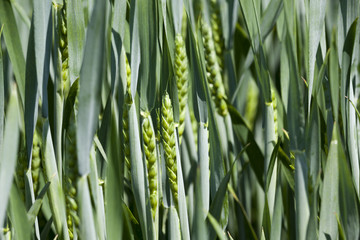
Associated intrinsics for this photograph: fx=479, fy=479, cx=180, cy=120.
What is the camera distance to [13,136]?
41 centimetres

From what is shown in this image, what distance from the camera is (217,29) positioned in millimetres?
804

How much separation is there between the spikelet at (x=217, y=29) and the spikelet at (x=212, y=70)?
53mm

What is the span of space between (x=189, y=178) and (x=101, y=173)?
7.7 inches

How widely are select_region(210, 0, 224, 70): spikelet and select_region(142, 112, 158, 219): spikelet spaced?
0.30m

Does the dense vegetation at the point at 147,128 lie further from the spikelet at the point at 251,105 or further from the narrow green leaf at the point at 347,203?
the spikelet at the point at 251,105

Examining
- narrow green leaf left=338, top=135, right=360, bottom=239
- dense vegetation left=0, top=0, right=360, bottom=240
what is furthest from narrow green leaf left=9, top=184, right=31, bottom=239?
narrow green leaf left=338, top=135, right=360, bottom=239

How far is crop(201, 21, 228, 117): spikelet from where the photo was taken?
2.37 feet

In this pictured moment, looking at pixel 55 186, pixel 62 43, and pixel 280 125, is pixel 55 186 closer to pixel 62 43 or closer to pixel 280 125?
pixel 62 43

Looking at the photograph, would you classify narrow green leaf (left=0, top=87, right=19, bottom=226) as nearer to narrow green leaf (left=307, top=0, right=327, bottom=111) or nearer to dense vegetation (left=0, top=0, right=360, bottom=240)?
dense vegetation (left=0, top=0, right=360, bottom=240)

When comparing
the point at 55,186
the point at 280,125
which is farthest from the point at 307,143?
the point at 55,186

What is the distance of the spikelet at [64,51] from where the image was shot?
1.72 feet

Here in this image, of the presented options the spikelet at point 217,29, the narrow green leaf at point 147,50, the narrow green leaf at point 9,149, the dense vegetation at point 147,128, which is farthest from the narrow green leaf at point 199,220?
the spikelet at point 217,29

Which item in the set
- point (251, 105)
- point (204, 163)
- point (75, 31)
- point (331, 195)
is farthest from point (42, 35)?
point (251, 105)

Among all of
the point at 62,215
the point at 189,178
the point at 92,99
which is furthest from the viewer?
the point at 189,178
